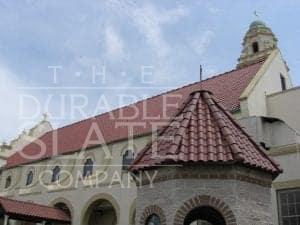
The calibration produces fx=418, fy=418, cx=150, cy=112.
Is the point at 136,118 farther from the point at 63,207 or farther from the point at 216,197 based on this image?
the point at 216,197

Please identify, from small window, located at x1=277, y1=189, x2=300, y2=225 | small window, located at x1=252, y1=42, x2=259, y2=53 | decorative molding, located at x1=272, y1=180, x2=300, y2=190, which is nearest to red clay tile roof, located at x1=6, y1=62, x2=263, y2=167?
decorative molding, located at x1=272, y1=180, x2=300, y2=190

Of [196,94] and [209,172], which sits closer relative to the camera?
[209,172]

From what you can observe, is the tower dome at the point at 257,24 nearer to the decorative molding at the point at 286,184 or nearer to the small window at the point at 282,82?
the small window at the point at 282,82

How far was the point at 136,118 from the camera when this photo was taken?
27.6m

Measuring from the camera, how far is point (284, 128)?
19.1 metres

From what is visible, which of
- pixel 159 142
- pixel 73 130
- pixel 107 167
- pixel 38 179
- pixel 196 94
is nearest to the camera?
pixel 159 142

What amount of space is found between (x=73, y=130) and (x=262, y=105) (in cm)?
1705

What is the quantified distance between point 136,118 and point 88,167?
460cm

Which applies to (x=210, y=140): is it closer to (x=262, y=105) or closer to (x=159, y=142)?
(x=159, y=142)

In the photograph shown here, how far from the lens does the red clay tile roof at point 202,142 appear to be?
8.05 metres

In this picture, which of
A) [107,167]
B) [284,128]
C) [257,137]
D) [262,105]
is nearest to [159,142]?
[257,137]

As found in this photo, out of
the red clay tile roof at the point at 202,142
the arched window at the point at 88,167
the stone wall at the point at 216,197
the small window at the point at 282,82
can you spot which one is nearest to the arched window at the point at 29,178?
the arched window at the point at 88,167

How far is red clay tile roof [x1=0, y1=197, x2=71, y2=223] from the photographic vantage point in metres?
25.1

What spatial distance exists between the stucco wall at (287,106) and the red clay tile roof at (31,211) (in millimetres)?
14992
